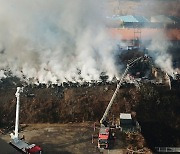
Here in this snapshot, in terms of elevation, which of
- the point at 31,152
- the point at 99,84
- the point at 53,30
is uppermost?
the point at 53,30

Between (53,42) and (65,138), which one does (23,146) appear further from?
(53,42)

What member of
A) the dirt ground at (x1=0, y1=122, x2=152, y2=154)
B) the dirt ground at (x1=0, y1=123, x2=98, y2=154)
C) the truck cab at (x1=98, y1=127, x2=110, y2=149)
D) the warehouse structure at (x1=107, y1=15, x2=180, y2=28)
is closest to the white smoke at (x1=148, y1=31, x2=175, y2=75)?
the warehouse structure at (x1=107, y1=15, x2=180, y2=28)

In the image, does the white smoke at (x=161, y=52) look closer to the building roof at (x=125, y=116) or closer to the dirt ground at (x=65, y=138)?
the building roof at (x=125, y=116)

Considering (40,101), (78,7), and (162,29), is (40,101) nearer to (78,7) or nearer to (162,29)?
(78,7)

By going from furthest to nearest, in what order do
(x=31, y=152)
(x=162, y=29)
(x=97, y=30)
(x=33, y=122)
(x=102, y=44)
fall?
1. (x=162, y=29)
2. (x=97, y=30)
3. (x=102, y=44)
4. (x=33, y=122)
5. (x=31, y=152)

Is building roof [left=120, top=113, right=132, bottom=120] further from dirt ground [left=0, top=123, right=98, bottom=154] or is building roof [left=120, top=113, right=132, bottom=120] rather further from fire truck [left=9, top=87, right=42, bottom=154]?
fire truck [left=9, top=87, right=42, bottom=154]

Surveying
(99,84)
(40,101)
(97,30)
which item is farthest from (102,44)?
(40,101)

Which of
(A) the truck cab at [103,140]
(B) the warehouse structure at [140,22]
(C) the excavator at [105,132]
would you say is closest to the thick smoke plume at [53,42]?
(B) the warehouse structure at [140,22]

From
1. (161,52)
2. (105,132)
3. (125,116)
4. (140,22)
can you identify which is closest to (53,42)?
(161,52)
